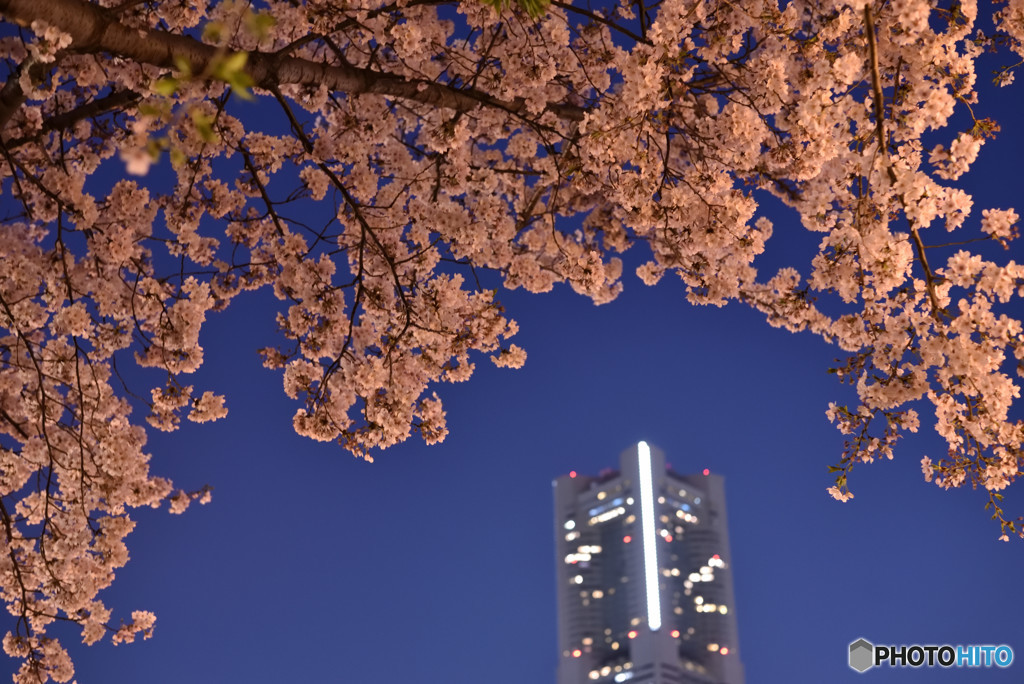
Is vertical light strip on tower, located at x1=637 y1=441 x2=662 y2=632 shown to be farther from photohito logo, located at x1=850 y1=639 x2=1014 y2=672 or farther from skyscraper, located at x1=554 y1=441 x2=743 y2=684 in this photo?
photohito logo, located at x1=850 y1=639 x2=1014 y2=672

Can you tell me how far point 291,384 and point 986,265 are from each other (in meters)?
4.67

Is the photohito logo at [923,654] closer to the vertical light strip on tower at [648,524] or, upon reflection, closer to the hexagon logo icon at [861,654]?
the hexagon logo icon at [861,654]

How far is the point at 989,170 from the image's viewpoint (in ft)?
130

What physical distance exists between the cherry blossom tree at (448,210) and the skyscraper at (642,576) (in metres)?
77.1

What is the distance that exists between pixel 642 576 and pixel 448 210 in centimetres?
8435

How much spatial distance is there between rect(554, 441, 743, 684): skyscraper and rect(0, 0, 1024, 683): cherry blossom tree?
7709cm

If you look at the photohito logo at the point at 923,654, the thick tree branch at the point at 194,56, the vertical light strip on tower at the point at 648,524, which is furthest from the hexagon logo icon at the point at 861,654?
the vertical light strip on tower at the point at 648,524

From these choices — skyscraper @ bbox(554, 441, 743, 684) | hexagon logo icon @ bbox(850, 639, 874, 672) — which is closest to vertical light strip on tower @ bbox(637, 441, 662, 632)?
skyscraper @ bbox(554, 441, 743, 684)

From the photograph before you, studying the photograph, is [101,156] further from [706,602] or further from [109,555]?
[706,602]

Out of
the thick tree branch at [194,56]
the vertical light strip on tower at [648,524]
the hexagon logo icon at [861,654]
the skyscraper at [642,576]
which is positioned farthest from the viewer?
the vertical light strip on tower at [648,524]

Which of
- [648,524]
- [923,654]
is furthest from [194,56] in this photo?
[648,524]

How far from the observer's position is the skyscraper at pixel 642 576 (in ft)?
271

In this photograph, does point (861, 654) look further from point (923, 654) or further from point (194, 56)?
point (194, 56)

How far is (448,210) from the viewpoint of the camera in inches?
270
